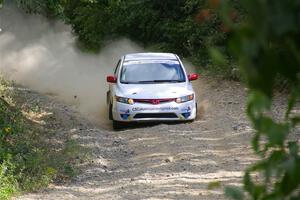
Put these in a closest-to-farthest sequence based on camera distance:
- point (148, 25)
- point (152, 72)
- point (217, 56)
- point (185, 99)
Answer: point (217, 56) < point (185, 99) < point (152, 72) < point (148, 25)

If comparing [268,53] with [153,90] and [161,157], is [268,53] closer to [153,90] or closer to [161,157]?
[161,157]

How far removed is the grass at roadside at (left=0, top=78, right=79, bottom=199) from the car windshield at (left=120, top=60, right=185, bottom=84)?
7.01 feet

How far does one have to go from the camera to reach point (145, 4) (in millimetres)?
25734

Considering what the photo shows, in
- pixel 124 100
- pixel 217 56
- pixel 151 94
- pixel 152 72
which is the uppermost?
pixel 217 56

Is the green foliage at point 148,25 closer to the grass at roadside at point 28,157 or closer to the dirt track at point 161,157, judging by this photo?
the dirt track at point 161,157

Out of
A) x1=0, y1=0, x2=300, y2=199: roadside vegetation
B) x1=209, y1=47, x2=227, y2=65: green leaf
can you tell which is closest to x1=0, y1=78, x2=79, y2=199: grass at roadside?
x1=0, y1=0, x2=300, y2=199: roadside vegetation

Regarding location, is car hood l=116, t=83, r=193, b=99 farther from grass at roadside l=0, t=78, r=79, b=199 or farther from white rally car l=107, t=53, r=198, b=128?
grass at roadside l=0, t=78, r=79, b=199

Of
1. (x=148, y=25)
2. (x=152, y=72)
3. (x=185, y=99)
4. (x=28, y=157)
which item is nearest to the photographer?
(x=28, y=157)

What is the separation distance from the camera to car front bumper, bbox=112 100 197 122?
42.1ft

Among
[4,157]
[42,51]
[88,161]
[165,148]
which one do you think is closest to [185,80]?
[165,148]

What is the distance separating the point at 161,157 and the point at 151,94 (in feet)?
10.3

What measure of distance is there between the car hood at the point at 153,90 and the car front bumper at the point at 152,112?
18 centimetres

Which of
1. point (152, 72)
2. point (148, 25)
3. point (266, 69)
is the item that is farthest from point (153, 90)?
point (148, 25)

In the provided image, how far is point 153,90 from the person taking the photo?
512 inches
